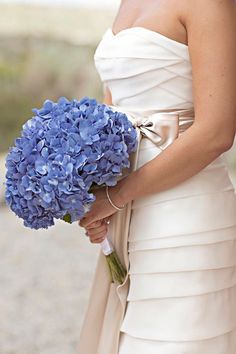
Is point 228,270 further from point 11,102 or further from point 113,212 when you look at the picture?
point 11,102

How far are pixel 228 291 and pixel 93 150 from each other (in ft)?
1.67

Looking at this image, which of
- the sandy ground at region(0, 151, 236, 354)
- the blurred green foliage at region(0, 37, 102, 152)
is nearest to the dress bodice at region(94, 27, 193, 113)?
the sandy ground at region(0, 151, 236, 354)

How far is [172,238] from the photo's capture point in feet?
6.18

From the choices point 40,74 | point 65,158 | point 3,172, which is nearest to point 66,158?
point 65,158

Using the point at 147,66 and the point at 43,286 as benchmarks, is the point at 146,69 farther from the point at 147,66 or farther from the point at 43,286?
the point at 43,286

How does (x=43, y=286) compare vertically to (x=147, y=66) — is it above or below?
below

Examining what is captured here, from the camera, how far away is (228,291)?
6.45 feet

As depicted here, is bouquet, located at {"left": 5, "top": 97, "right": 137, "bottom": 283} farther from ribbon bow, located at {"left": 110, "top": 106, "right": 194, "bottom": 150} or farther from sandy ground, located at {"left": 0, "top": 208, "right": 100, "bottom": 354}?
sandy ground, located at {"left": 0, "top": 208, "right": 100, "bottom": 354}

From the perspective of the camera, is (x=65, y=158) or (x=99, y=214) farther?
(x=99, y=214)

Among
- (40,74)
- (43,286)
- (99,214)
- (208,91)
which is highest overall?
(208,91)

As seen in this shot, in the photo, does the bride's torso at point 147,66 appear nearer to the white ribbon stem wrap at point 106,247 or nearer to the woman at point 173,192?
the woman at point 173,192

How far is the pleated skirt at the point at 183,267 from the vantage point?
74.1 inches

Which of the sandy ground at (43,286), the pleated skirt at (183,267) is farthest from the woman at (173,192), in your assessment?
the sandy ground at (43,286)

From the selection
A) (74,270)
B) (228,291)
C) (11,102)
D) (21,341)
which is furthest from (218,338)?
(11,102)
